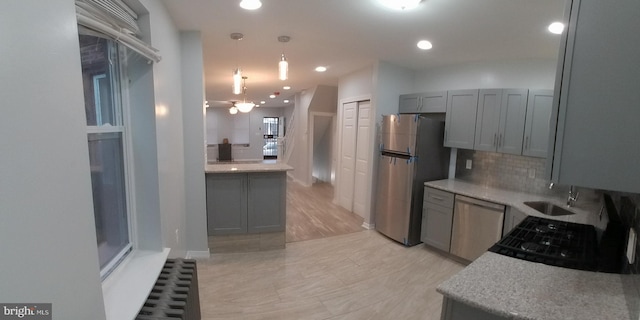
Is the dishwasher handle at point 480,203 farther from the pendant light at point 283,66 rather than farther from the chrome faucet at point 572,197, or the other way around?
the pendant light at point 283,66

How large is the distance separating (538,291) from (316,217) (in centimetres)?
377

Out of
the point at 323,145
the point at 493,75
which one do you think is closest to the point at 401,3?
the point at 493,75

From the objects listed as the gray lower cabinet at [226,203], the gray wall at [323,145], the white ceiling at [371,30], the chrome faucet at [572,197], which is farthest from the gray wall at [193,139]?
the gray wall at [323,145]

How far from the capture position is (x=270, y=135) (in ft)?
45.9

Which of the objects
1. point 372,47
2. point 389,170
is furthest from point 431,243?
point 372,47

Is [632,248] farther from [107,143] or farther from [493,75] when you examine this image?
[493,75]

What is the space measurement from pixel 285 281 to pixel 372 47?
289cm

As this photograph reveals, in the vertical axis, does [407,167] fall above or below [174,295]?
above

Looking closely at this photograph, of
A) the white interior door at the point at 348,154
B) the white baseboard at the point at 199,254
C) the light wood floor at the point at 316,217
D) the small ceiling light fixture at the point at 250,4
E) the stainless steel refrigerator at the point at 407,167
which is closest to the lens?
the small ceiling light fixture at the point at 250,4

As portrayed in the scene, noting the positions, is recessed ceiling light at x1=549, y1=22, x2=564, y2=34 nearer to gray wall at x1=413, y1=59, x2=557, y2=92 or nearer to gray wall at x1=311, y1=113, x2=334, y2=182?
gray wall at x1=413, y1=59, x2=557, y2=92

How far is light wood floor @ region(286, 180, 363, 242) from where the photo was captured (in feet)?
13.3

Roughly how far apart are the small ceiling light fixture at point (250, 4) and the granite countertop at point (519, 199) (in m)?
2.83

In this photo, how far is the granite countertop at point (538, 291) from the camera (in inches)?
40.3

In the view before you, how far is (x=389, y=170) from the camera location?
12.6 ft
